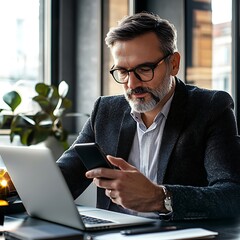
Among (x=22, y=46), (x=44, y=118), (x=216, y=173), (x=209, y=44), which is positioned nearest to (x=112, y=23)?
(x=22, y=46)

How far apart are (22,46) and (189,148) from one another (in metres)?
1.76

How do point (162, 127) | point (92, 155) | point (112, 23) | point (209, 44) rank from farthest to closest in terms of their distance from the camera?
point (112, 23)
point (209, 44)
point (162, 127)
point (92, 155)

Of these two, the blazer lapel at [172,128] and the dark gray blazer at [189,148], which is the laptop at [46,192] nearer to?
the dark gray blazer at [189,148]

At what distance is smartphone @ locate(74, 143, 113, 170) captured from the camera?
1.74m

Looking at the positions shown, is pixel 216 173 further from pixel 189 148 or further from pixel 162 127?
pixel 162 127

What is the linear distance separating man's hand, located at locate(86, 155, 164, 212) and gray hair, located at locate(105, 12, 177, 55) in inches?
26.5

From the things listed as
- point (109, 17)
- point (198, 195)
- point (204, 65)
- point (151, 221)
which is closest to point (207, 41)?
point (204, 65)

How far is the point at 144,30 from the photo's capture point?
240 centimetres

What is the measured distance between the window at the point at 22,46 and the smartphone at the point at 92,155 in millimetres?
1859

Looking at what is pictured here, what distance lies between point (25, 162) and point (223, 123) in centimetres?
86

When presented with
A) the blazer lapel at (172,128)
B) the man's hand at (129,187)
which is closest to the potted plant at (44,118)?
the man's hand at (129,187)

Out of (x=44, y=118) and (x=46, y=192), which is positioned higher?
(x=44, y=118)

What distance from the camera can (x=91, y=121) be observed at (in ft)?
8.68

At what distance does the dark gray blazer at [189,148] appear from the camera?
2062 mm
